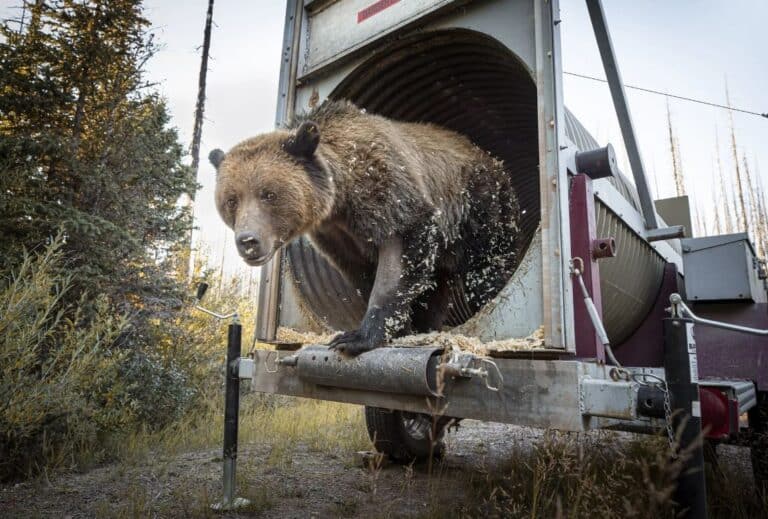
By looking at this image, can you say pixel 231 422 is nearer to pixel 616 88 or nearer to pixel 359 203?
pixel 359 203

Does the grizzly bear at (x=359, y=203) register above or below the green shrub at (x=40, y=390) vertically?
above

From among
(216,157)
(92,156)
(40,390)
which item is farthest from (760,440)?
(92,156)

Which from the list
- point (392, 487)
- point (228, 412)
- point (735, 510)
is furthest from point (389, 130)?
point (735, 510)

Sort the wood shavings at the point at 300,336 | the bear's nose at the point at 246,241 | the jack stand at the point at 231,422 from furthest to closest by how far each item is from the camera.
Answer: the wood shavings at the point at 300,336 → the jack stand at the point at 231,422 → the bear's nose at the point at 246,241

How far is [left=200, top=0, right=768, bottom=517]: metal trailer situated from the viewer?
189cm

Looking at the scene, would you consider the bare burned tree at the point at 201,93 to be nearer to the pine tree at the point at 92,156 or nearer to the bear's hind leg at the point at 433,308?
the pine tree at the point at 92,156

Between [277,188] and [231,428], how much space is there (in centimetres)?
133

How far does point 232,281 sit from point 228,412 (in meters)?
5.04

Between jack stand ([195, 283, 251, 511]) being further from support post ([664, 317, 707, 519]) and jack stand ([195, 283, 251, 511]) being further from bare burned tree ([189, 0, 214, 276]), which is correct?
bare burned tree ([189, 0, 214, 276])

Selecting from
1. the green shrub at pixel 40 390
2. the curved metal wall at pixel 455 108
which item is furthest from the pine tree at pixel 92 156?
the curved metal wall at pixel 455 108

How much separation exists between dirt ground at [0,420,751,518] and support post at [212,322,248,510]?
0.30 ft

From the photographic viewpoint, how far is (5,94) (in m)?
4.79

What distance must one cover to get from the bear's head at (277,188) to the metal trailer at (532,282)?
70 centimetres

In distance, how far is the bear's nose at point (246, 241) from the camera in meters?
2.53
